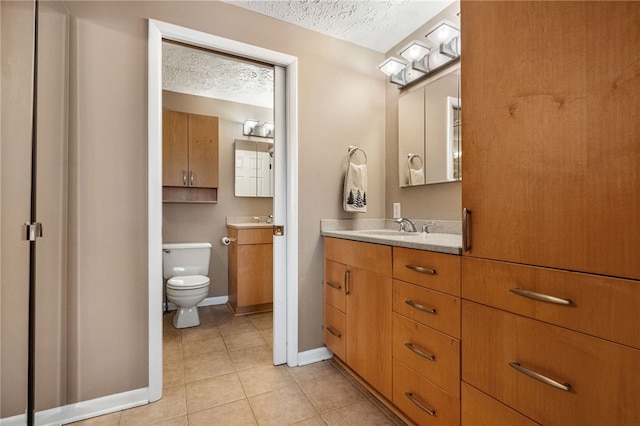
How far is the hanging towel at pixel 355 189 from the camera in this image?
2.10 m

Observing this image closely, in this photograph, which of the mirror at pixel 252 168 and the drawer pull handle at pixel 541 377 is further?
the mirror at pixel 252 168

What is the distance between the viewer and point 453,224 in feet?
5.95

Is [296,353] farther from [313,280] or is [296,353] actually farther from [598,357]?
[598,357]

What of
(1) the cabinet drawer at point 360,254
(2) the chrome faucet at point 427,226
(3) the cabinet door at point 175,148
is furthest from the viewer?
(3) the cabinet door at point 175,148

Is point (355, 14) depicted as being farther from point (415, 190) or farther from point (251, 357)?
point (251, 357)

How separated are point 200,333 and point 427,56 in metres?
2.83

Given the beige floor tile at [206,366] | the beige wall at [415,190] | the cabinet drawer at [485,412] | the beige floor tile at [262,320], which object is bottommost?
the beige floor tile at [262,320]

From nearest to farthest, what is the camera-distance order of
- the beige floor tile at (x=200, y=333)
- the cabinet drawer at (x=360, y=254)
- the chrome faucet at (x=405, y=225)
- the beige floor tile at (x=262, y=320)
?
the cabinet drawer at (x=360, y=254), the chrome faucet at (x=405, y=225), the beige floor tile at (x=200, y=333), the beige floor tile at (x=262, y=320)

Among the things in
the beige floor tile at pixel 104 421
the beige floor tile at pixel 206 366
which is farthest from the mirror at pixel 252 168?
the beige floor tile at pixel 104 421

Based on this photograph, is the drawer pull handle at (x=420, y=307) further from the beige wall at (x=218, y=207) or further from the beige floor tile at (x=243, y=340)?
the beige wall at (x=218, y=207)

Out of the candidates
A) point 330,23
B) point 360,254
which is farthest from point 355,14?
point 360,254

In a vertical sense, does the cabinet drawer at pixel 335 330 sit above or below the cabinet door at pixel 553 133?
below

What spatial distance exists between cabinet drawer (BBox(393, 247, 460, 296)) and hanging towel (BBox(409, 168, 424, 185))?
836 millimetres

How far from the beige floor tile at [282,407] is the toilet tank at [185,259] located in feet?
5.65
